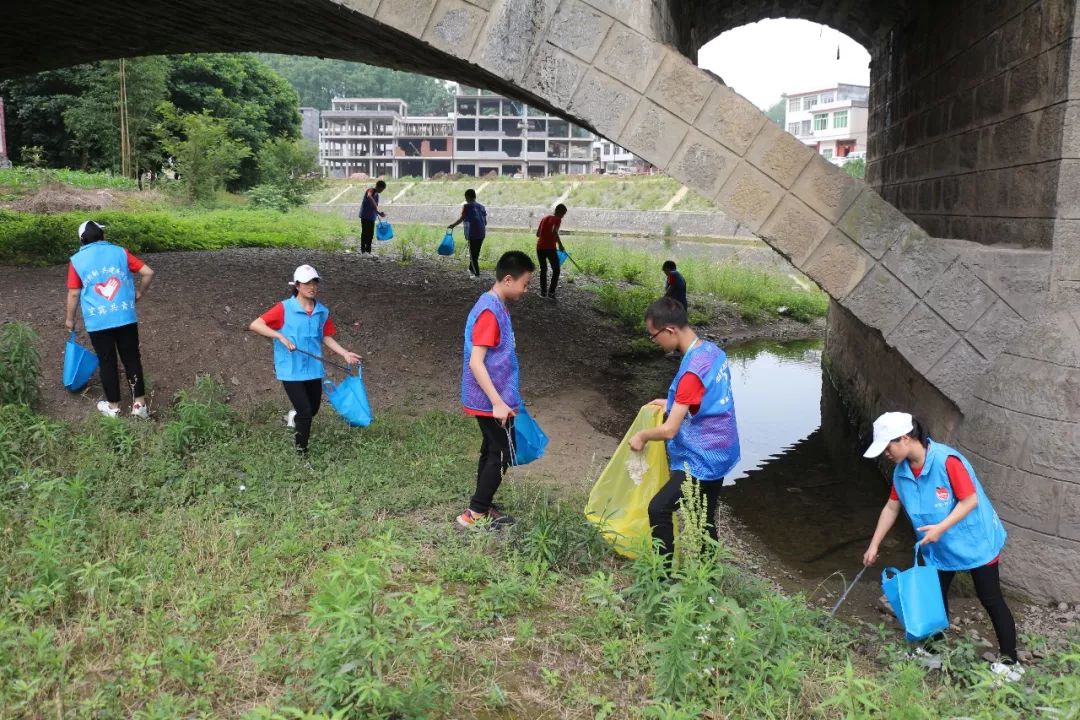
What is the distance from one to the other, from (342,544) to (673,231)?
3272 cm

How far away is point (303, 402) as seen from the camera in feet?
18.7

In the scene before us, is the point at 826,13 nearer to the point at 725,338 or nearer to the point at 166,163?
the point at 725,338

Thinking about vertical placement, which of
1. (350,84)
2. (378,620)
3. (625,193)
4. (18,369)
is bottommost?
(378,620)

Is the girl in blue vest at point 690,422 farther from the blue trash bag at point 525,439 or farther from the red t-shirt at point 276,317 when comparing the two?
the red t-shirt at point 276,317

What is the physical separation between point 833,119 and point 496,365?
208 ft

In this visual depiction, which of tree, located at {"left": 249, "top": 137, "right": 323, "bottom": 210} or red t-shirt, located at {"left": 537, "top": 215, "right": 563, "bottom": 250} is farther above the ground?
tree, located at {"left": 249, "top": 137, "right": 323, "bottom": 210}

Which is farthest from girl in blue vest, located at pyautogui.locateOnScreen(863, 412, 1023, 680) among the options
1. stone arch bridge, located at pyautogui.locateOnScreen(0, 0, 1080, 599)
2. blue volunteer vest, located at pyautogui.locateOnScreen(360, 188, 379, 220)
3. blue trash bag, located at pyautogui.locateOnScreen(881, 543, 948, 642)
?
blue volunteer vest, located at pyautogui.locateOnScreen(360, 188, 379, 220)

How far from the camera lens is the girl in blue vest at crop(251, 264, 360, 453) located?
557 centimetres

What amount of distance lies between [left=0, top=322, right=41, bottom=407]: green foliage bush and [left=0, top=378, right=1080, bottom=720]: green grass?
3.51ft

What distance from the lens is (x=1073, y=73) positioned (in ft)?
16.6

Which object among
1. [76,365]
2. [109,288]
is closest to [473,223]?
[76,365]

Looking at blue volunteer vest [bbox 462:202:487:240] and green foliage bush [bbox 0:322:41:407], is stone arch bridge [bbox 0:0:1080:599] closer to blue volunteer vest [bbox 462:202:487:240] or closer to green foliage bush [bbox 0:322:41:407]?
green foliage bush [bbox 0:322:41:407]

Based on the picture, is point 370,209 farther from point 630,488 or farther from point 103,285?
point 630,488

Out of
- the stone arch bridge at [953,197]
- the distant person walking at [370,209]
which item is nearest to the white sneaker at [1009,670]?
the stone arch bridge at [953,197]
